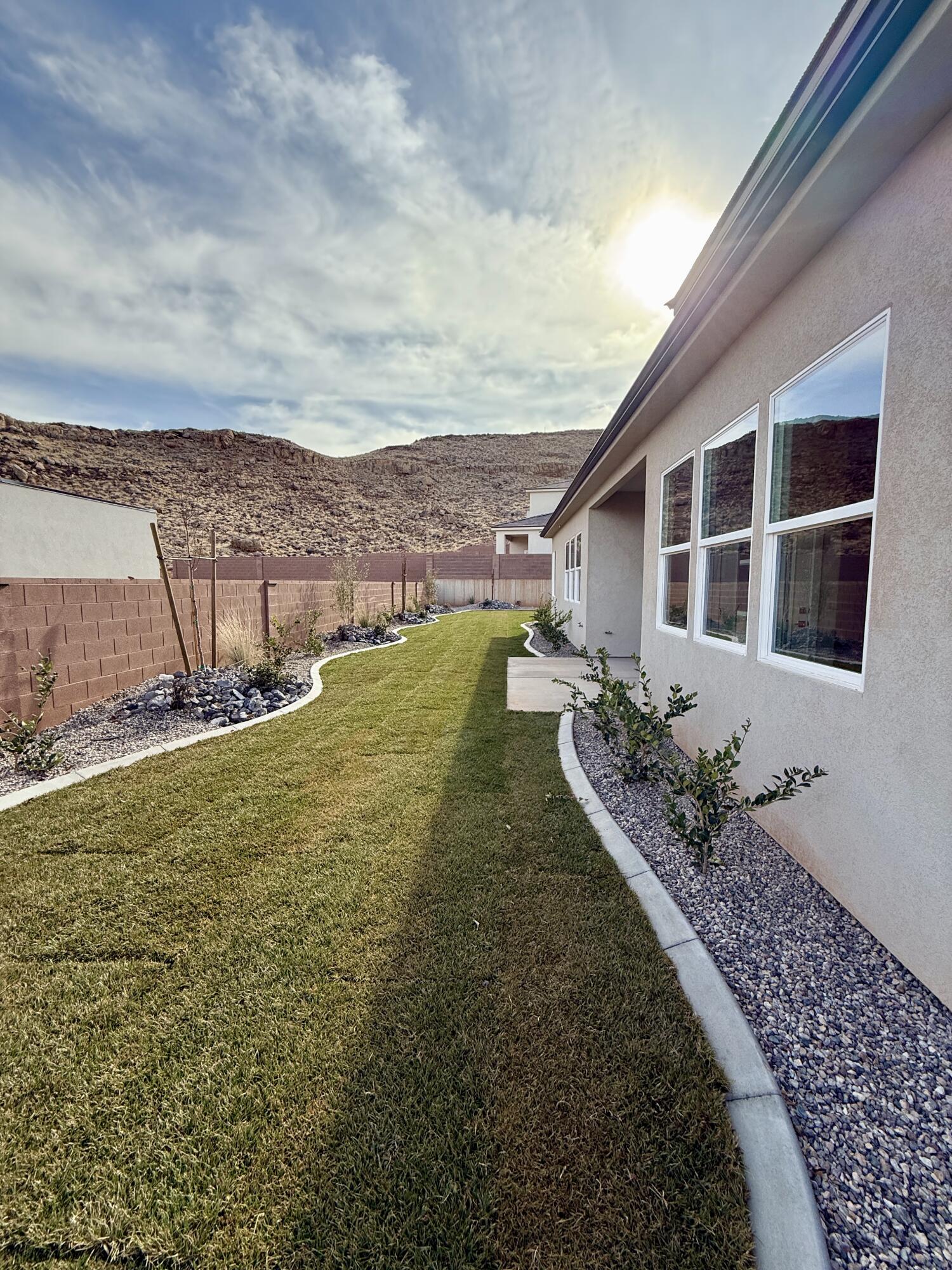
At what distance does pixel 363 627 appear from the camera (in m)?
12.4

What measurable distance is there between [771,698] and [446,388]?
2949 centimetres

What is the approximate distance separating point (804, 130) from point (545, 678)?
626 centimetres

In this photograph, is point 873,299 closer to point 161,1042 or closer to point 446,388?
point 161,1042

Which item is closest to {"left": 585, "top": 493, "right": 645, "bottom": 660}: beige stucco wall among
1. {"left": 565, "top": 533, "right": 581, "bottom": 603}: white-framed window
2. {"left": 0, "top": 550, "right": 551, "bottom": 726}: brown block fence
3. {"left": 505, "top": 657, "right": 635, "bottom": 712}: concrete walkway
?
{"left": 505, "top": 657, "right": 635, "bottom": 712}: concrete walkway

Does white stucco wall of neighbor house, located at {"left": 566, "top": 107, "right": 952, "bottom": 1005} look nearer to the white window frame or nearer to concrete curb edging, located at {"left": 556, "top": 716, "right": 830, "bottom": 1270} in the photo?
concrete curb edging, located at {"left": 556, "top": 716, "right": 830, "bottom": 1270}

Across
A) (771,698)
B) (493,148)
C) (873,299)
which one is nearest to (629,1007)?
(771,698)

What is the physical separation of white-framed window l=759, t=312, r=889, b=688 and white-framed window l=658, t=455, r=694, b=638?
4.75 feet

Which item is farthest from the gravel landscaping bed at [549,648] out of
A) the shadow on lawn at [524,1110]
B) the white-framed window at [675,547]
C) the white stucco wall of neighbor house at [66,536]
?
the white stucco wall of neighbor house at [66,536]

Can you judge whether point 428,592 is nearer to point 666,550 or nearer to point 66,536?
point 66,536

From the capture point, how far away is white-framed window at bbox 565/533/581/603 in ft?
34.2

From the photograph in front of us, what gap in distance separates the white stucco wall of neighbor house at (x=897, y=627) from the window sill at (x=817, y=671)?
0.07 feet

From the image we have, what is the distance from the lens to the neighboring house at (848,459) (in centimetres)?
189

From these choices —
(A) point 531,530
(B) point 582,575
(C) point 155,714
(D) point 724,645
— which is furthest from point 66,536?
(A) point 531,530

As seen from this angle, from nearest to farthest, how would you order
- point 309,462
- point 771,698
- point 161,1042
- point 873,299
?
1. point 161,1042
2. point 873,299
3. point 771,698
4. point 309,462
